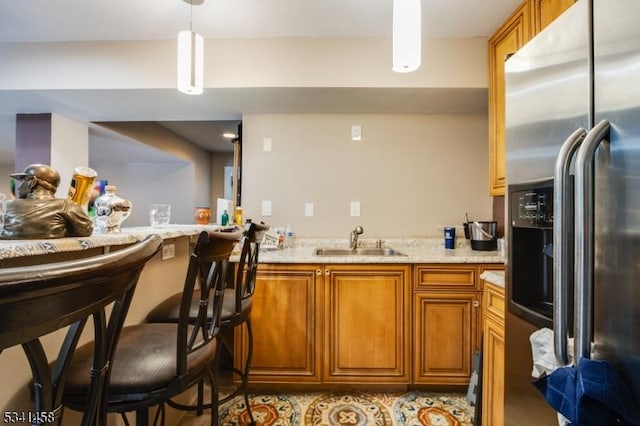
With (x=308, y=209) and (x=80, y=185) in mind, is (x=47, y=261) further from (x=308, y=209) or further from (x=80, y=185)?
(x=308, y=209)

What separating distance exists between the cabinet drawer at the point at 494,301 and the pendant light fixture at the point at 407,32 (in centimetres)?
105

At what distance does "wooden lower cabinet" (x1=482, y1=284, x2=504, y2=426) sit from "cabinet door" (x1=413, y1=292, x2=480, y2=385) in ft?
2.04

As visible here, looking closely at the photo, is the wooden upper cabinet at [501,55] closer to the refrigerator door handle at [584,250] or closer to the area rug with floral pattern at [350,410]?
the refrigerator door handle at [584,250]

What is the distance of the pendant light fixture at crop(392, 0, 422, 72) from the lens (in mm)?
1358

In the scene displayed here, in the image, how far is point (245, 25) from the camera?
2.04 meters

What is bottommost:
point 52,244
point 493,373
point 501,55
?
point 493,373

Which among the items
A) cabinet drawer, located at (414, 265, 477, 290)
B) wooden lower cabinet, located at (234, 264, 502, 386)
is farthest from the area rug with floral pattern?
cabinet drawer, located at (414, 265, 477, 290)

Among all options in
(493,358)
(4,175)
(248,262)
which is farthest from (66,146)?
(4,175)

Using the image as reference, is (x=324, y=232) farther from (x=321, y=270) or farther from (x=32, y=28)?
(x=32, y=28)

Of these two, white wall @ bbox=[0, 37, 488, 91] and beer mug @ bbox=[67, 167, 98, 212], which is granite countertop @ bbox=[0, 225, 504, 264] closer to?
beer mug @ bbox=[67, 167, 98, 212]

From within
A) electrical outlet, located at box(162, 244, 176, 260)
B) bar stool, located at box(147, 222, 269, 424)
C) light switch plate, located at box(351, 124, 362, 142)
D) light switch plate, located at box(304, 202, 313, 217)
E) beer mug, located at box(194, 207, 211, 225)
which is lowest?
bar stool, located at box(147, 222, 269, 424)

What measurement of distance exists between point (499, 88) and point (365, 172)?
1115mm

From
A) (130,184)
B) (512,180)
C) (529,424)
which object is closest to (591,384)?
(529,424)

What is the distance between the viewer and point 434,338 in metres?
1.98
